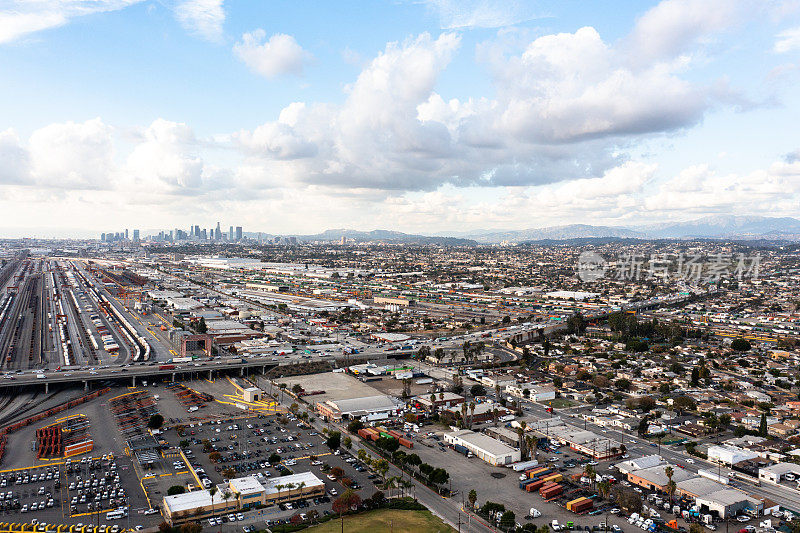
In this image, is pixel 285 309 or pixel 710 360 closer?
pixel 710 360

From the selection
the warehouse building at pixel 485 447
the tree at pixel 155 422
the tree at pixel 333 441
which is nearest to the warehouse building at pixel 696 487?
the warehouse building at pixel 485 447

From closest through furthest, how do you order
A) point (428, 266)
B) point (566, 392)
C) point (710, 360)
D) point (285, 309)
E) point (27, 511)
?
point (27, 511) → point (566, 392) → point (710, 360) → point (285, 309) → point (428, 266)

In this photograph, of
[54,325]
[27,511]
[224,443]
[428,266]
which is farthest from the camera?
[428,266]

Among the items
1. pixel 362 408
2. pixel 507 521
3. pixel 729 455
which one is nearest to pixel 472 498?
pixel 507 521

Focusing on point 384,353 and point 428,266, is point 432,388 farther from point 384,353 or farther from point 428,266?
point 428,266

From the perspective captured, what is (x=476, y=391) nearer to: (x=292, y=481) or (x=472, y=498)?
(x=472, y=498)

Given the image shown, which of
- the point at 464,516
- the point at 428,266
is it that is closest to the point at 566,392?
the point at 464,516
